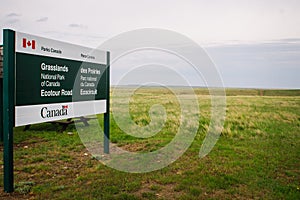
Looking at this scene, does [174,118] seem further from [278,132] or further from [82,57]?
[82,57]

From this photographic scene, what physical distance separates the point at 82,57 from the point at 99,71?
3.41 ft

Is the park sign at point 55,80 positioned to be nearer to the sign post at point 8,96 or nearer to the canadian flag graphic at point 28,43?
the canadian flag graphic at point 28,43

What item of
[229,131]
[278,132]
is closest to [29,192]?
[229,131]

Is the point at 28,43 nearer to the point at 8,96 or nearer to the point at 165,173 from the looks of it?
the point at 8,96

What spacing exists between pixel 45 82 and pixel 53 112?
738 mm

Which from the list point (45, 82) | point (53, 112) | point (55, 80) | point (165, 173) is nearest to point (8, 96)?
point (45, 82)

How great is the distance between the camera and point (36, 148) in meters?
9.48

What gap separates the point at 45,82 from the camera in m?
6.62

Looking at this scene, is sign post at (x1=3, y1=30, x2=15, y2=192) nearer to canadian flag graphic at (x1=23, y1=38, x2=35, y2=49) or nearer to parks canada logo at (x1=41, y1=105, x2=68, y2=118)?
canadian flag graphic at (x1=23, y1=38, x2=35, y2=49)

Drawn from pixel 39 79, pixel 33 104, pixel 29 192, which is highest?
pixel 39 79

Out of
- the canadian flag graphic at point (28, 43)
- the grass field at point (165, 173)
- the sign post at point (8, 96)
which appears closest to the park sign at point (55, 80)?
the canadian flag graphic at point (28, 43)

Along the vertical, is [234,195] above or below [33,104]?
below

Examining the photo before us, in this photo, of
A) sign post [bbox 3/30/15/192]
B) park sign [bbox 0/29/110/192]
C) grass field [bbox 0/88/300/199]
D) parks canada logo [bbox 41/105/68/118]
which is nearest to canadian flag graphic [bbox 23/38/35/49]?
park sign [bbox 0/29/110/192]

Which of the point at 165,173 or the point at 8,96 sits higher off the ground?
the point at 8,96
